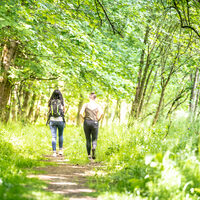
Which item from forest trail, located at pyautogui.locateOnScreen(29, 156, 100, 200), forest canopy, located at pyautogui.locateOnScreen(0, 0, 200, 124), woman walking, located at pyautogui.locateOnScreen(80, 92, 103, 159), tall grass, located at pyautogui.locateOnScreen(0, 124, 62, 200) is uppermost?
forest canopy, located at pyautogui.locateOnScreen(0, 0, 200, 124)

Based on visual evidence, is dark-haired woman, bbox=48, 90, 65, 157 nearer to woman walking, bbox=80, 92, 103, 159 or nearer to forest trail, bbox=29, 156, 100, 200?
woman walking, bbox=80, 92, 103, 159

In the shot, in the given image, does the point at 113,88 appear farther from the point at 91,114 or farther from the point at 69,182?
the point at 69,182

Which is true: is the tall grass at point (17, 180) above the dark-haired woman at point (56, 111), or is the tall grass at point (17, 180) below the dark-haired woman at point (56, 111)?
below

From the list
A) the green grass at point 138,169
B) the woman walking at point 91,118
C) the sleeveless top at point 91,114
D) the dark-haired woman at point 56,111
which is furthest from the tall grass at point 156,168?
the dark-haired woman at point 56,111

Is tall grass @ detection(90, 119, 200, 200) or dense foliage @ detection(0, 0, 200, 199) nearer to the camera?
tall grass @ detection(90, 119, 200, 200)

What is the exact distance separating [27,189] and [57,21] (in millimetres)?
5820

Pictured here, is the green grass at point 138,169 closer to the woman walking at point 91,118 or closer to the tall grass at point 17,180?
the tall grass at point 17,180

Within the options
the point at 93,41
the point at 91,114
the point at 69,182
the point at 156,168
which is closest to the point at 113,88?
the point at 93,41

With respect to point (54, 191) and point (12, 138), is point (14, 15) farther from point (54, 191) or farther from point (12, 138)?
point (54, 191)

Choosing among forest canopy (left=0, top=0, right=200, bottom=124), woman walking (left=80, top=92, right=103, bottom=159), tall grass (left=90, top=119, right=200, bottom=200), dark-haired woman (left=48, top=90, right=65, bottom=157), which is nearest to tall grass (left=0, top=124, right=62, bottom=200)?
tall grass (left=90, top=119, right=200, bottom=200)

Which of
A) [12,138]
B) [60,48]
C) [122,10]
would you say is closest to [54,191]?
[12,138]

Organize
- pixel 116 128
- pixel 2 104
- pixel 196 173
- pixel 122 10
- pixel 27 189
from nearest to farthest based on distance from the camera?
pixel 27 189 < pixel 196 173 < pixel 116 128 < pixel 122 10 < pixel 2 104

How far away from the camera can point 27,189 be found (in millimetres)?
3928

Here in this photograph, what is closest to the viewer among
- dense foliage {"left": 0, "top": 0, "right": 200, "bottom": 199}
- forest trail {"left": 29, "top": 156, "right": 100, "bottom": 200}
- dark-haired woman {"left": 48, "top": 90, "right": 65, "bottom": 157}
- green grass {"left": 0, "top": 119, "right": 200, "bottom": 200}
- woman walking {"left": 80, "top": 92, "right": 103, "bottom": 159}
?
green grass {"left": 0, "top": 119, "right": 200, "bottom": 200}
